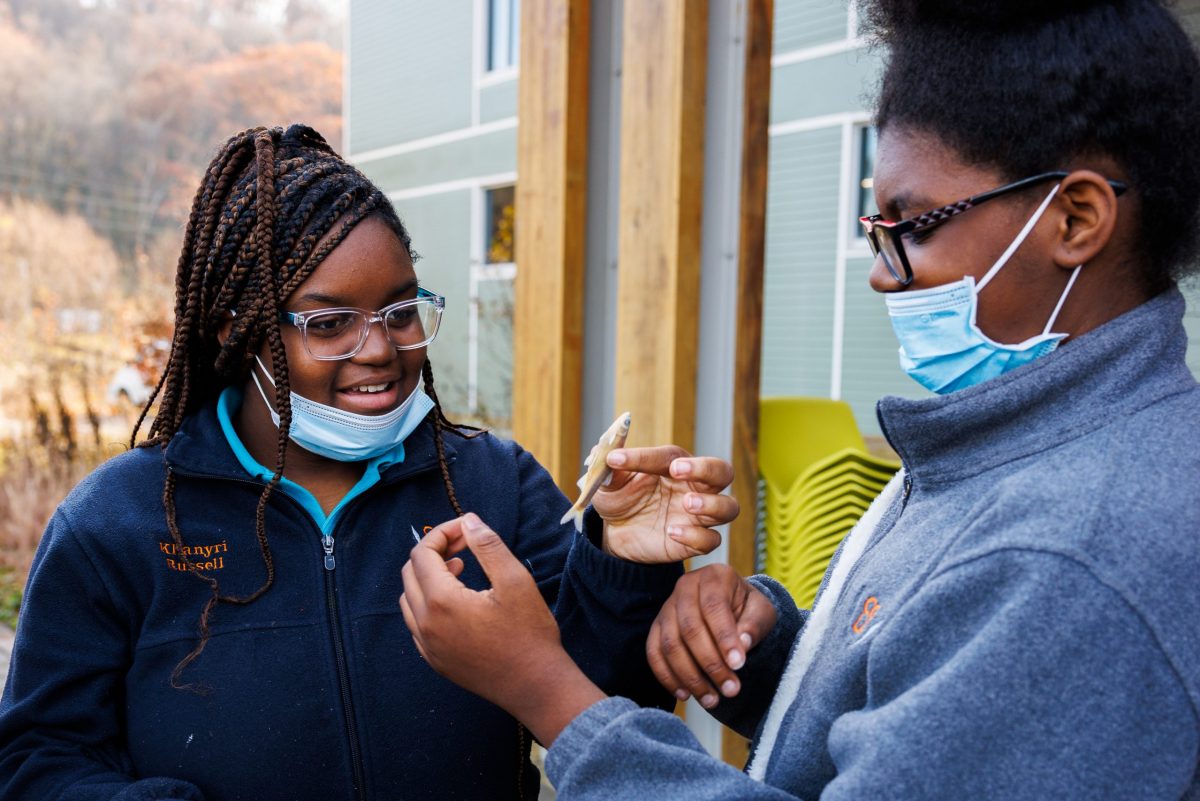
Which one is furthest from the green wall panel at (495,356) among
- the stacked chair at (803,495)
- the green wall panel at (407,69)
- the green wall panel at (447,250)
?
the stacked chair at (803,495)

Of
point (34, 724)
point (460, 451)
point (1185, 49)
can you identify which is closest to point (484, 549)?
point (460, 451)

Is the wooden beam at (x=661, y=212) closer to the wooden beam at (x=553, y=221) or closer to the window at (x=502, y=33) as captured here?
the wooden beam at (x=553, y=221)

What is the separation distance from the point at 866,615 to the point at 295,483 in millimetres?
1144

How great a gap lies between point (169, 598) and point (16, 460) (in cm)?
770

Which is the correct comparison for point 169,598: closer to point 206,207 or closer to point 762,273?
point 206,207

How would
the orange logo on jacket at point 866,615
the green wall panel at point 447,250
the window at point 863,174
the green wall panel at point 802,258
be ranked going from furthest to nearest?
the green wall panel at point 447,250 < the window at point 863,174 < the green wall panel at point 802,258 < the orange logo on jacket at point 866,615

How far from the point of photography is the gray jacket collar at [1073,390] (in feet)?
3.95

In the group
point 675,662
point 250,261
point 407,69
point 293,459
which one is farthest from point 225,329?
point 407,69

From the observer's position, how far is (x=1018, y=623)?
1.03 meters

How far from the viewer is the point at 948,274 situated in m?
1.33

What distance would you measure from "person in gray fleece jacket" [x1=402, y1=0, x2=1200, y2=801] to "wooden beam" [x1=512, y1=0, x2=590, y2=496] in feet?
7.36

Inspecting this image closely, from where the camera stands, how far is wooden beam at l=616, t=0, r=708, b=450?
3.42m

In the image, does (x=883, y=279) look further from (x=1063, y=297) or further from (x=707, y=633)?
(x=707, y=633)

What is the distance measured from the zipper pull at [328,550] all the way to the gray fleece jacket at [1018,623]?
2.43 feet
